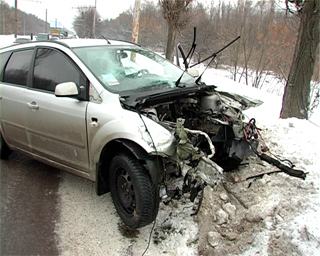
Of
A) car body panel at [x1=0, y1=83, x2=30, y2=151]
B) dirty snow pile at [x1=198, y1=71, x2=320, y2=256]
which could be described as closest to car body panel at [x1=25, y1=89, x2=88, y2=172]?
car body panel at [x1=0, y1=83, x2=30, y2=151]

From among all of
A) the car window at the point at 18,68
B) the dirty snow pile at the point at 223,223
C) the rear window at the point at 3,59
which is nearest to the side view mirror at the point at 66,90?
the car window at the point at 18,68

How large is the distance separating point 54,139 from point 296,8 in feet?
18.4

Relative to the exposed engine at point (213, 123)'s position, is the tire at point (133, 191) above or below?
below

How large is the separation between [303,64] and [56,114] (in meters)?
4.62

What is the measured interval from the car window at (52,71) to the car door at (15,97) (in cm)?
22

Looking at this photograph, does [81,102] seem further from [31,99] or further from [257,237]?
[257,237]

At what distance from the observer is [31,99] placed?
3883 mm

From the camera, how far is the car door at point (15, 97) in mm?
4062

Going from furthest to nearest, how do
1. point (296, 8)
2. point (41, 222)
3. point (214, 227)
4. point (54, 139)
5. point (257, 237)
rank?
point (296, 8), point (54, 139), point (41, 222), point (214, 227), point (257, 237)

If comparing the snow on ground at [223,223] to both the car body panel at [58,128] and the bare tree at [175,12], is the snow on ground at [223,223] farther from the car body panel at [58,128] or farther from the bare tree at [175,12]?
the bare tree at [175,12]

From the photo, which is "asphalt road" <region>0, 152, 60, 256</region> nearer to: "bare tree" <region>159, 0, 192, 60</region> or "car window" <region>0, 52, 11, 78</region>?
"car window" <region>0, 52, 11, 78</region>

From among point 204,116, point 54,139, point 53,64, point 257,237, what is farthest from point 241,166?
point 53,64

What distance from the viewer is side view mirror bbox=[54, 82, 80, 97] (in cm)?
321

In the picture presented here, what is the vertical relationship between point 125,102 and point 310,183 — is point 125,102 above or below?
above
